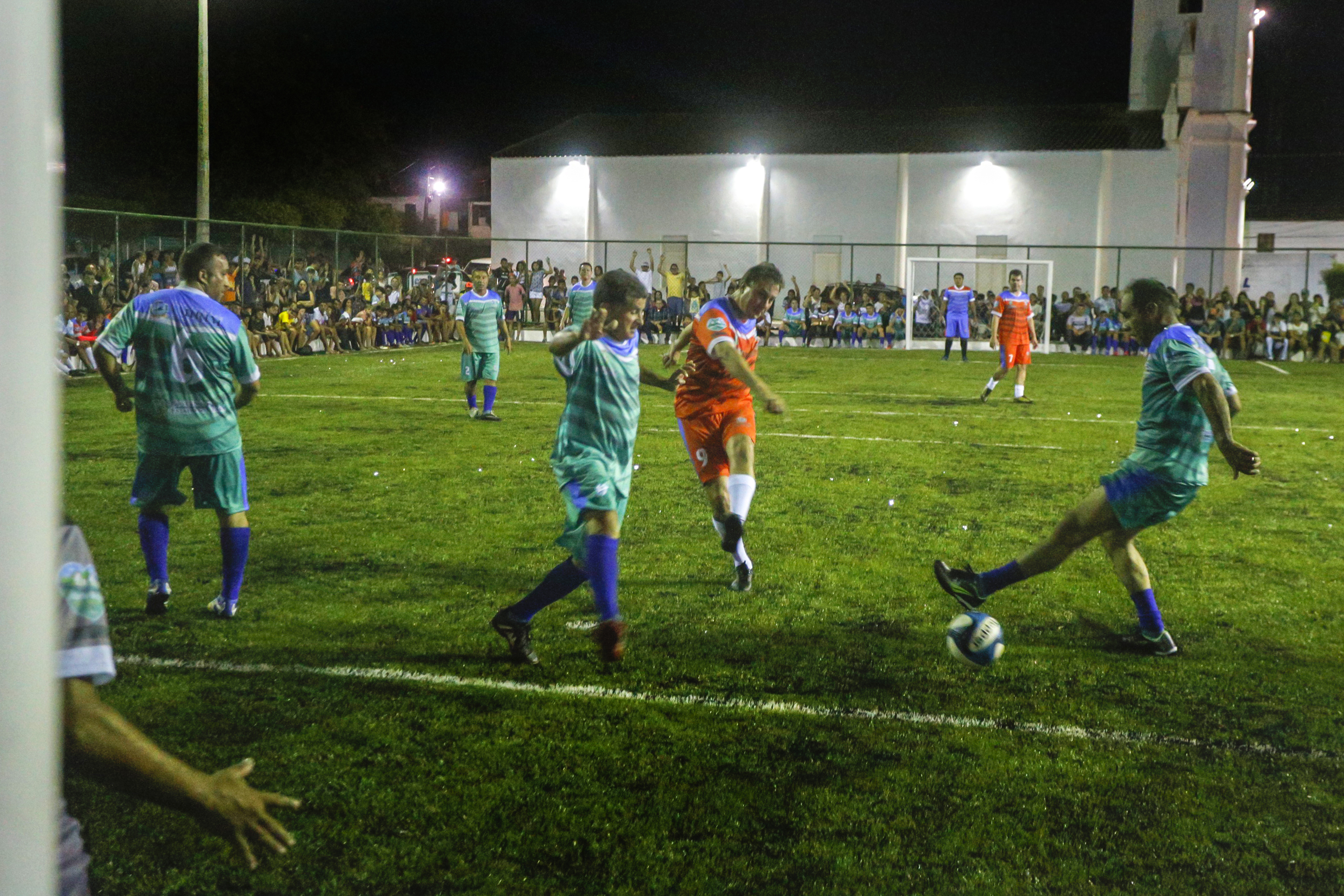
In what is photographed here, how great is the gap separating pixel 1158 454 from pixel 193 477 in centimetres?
481

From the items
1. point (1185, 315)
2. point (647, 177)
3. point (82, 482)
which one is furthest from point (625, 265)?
point (82, 482)

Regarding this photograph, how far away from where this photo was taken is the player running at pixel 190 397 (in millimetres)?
6227

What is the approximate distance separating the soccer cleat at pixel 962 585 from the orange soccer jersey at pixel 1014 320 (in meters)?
11.9

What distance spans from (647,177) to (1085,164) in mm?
13979

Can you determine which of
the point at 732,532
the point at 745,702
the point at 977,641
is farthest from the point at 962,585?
the point at 745,702

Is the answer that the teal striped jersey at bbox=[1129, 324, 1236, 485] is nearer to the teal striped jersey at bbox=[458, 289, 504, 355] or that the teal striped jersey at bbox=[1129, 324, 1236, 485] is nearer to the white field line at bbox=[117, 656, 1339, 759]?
the white field line at bbox=[117, 656, 1339, 759]

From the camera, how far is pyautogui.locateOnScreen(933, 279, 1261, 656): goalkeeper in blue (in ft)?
18.7

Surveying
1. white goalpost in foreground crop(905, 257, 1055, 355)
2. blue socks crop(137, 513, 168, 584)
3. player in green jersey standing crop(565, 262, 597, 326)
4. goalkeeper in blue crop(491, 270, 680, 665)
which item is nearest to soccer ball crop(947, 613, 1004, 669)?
goalkeeper in blue crop(491, 270, 680, 665)

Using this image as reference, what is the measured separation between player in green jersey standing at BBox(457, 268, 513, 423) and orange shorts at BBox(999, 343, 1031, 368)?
7.43m

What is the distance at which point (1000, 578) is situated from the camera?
6.34 meters

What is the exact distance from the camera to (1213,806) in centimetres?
427

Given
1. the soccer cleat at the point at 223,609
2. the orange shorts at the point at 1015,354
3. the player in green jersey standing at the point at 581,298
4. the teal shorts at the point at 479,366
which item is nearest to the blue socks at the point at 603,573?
the soccer cleat at the point at 223,609

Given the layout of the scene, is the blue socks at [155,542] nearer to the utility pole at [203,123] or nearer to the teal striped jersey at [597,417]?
the teal striped jersey at [597,417]

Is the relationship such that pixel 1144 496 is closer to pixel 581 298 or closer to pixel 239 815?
pixel 239 815
